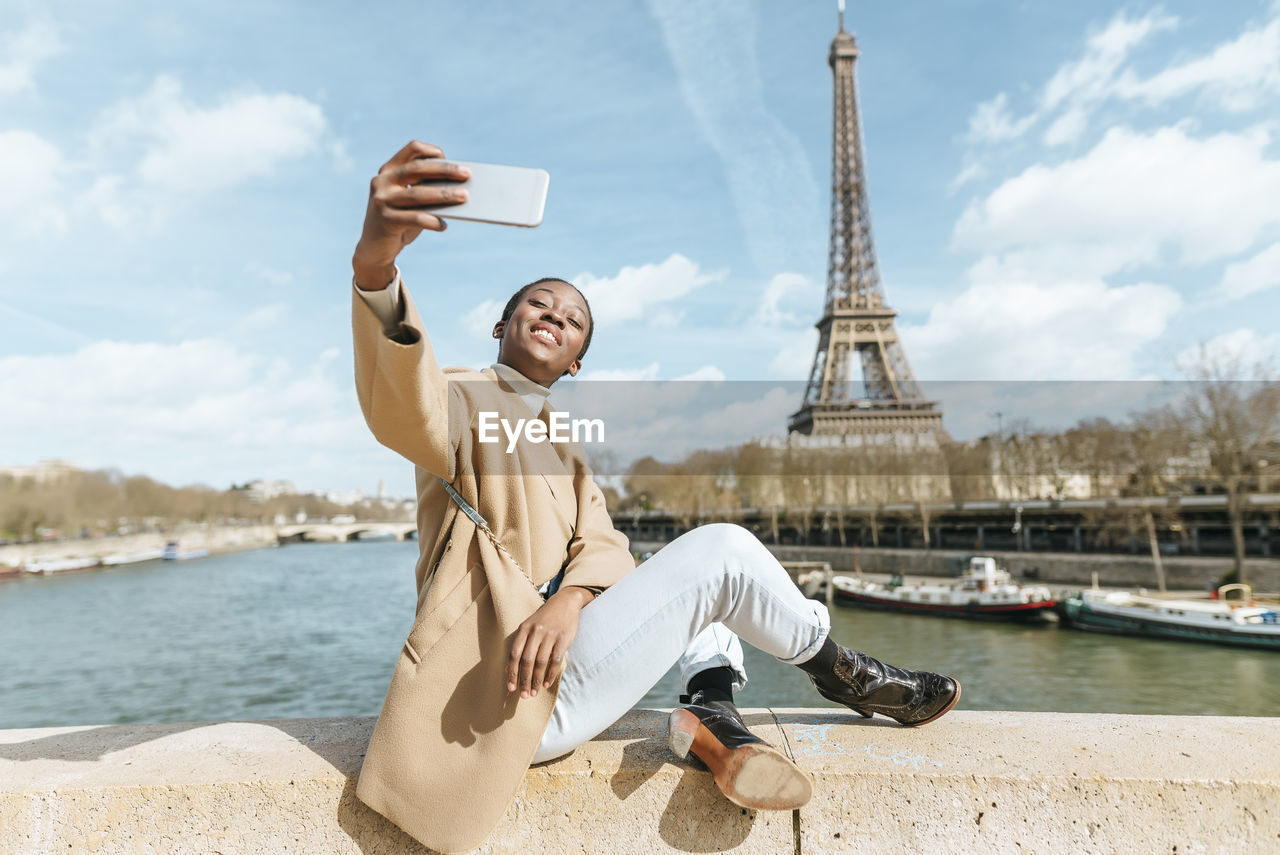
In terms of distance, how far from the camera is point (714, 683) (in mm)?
1843

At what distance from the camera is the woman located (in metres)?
1.43

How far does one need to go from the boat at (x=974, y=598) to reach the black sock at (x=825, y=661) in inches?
848

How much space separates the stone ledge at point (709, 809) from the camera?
4.91ft

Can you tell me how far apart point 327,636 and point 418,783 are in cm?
2315

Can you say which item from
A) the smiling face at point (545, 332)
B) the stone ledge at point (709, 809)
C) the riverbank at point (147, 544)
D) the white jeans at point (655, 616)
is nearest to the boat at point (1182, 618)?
the stone ledge at point (709, 809)

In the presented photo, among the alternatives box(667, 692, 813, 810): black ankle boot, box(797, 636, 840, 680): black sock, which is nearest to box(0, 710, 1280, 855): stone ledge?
box(667, 692, 813, 810): black ankle boot

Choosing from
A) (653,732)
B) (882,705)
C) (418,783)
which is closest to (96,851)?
(418,783)

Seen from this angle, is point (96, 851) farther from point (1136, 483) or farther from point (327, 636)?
point (1136, 483)

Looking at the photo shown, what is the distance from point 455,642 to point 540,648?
0.17 meters

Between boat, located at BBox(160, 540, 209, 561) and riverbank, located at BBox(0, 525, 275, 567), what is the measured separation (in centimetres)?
62

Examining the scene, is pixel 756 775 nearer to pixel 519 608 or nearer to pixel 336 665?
pixel 519 608

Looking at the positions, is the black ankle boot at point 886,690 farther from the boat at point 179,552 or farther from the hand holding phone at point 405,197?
the boat at point 179,552

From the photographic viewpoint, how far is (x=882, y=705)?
5.92 feet

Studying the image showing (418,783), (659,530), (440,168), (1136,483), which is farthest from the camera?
(659,530)
